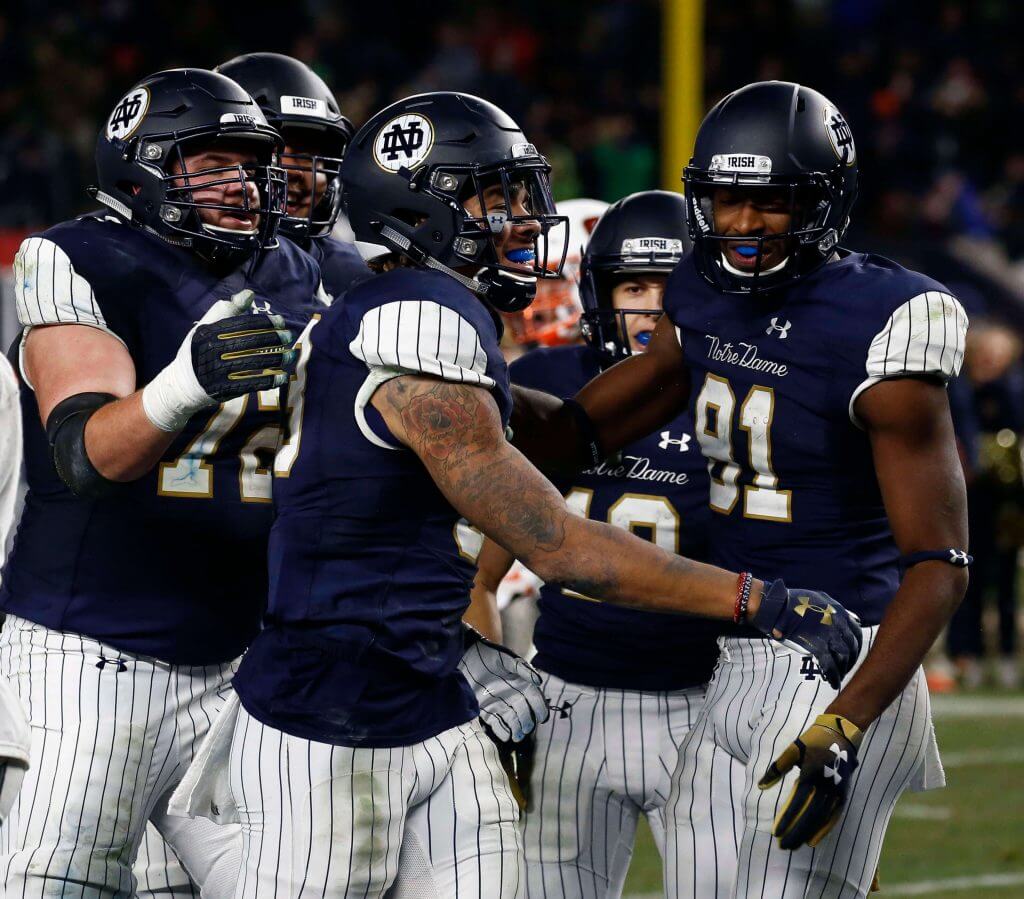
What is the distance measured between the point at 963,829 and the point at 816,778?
11.7ft

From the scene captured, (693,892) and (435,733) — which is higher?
(435,733)

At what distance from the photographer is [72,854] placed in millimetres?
3195

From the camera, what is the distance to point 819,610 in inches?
108

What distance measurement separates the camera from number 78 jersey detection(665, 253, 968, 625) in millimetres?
2982

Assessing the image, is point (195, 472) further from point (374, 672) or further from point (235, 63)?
point (235, 63)

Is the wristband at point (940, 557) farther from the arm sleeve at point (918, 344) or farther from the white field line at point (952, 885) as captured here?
the white field line at point (952, 885)

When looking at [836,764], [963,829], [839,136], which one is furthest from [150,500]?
[963,829]

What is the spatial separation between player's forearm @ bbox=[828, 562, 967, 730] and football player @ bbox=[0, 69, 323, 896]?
1190 mm

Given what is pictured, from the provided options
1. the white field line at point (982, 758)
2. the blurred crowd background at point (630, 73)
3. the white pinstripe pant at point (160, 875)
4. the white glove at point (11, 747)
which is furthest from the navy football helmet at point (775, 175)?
the blurred crowd background at point (630, 73)

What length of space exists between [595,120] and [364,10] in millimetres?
2486

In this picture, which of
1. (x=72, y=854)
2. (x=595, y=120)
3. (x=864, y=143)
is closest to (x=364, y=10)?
(x=595, y=120)

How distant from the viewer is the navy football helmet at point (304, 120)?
13.6 ft

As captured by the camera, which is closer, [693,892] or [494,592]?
[693,892]

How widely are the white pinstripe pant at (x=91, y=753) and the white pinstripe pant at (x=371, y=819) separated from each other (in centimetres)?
45
